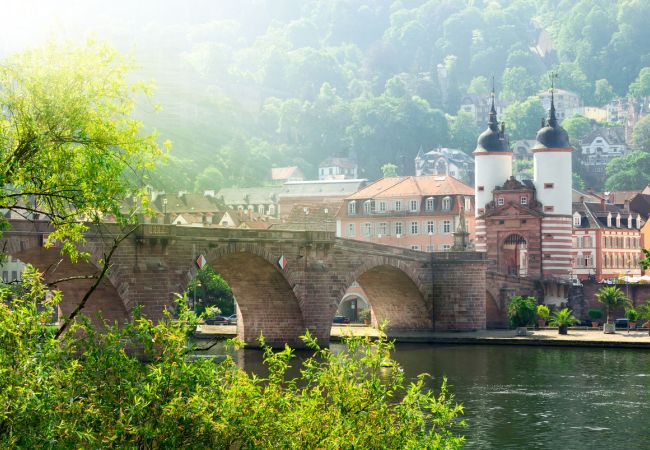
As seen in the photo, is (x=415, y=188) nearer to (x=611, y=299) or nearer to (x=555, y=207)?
(x=555, y=207)

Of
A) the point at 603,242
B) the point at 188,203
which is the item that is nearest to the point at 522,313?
the point at 603,242

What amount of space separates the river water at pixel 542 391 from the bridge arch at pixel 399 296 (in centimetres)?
726

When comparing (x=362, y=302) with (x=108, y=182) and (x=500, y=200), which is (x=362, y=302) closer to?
(x=500, y=200)

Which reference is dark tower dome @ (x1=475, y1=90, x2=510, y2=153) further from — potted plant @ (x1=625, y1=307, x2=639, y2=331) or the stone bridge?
potted plant @ (x1=625, y1=307, x2=639, y2=331)

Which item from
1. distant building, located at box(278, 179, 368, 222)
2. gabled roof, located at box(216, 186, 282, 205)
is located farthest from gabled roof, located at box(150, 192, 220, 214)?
gabled roof, located at box(216, 186, 282, 205)

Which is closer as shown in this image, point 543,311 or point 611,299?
point 611,299

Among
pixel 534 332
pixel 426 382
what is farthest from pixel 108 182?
pixel 534 332

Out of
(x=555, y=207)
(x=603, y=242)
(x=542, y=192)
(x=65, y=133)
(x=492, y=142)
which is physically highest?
(x=492, y=142)

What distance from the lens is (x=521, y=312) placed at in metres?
109

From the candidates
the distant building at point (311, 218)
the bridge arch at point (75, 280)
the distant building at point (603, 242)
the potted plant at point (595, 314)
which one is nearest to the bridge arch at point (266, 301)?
the bridge arch at point (75, 280)

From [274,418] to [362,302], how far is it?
107m

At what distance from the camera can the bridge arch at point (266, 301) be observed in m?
88.1

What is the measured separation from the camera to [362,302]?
13512 centimetres

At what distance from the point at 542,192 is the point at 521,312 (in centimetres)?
1659
